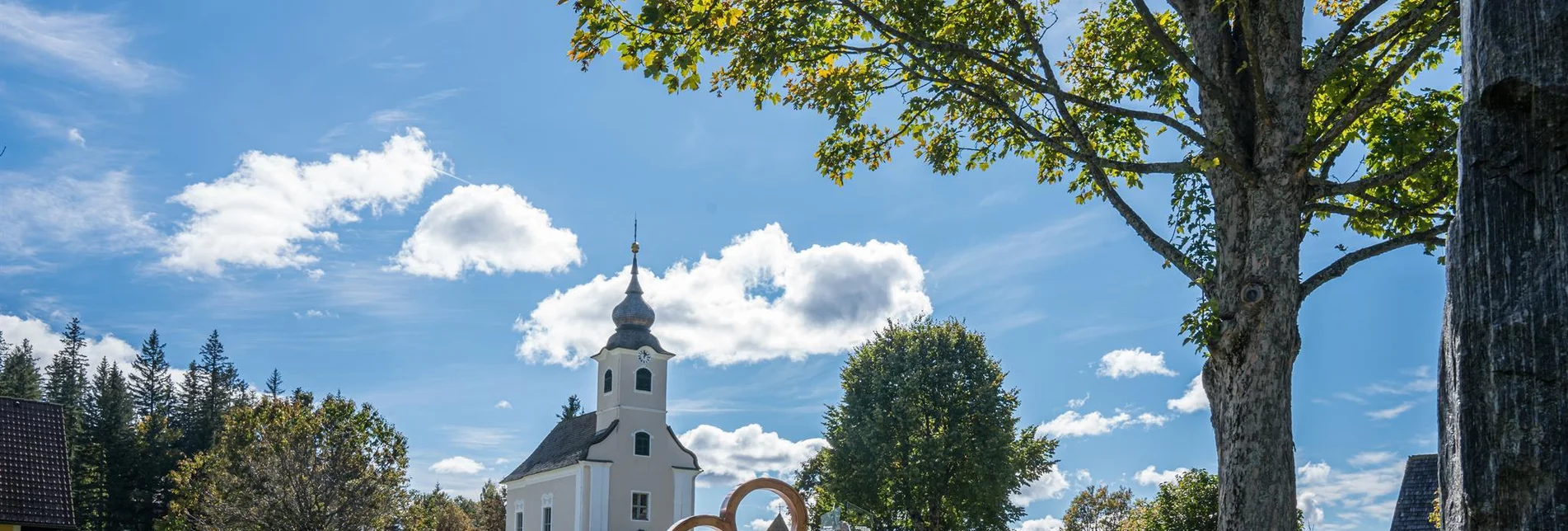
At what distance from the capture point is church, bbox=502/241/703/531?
53.1 meters

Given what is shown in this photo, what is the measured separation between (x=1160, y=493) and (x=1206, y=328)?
1844cm

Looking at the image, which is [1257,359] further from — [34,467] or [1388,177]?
[34,467]

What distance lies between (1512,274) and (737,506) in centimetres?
1287

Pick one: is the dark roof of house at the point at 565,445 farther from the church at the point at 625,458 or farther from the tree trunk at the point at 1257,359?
the tree trunk at the point at 1257,359

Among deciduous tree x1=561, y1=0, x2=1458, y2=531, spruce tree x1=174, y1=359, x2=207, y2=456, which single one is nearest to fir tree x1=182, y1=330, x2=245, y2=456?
spruce tree x1=174, y1=359, x2=207, y2=456

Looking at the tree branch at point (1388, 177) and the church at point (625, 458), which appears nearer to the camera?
the tree branch at point (1388, 177)

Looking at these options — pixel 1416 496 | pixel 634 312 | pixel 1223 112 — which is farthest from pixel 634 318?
pixel 1223 112

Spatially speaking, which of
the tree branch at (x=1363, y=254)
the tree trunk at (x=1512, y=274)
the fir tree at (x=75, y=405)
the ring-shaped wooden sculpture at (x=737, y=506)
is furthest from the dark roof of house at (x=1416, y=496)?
the fir tree at (x=75, y=405)

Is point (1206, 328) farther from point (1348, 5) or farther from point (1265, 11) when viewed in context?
point (1348, 5)

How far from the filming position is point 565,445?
2301 inches

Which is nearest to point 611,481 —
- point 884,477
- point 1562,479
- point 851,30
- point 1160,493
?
point 884,477

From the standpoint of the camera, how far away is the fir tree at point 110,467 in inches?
2361

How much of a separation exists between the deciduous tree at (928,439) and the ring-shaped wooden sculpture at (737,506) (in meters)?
20.6

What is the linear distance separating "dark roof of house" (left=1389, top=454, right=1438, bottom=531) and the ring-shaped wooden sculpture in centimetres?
1796
